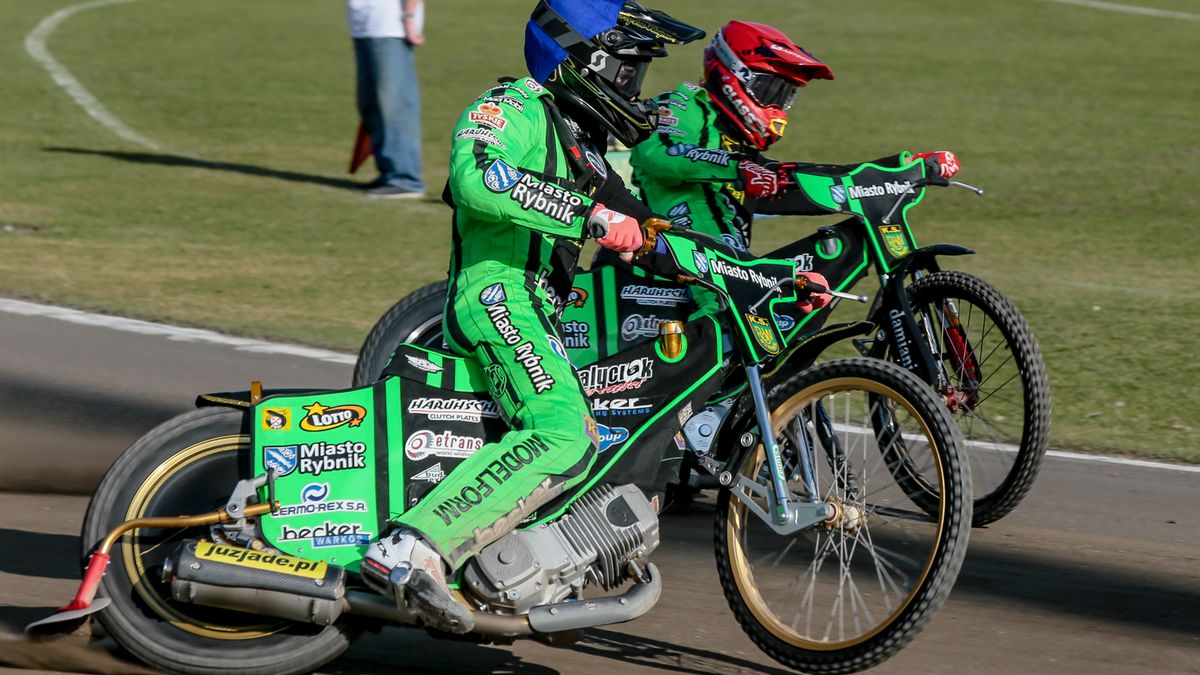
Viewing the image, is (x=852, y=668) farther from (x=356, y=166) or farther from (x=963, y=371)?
(x=356, y=166)

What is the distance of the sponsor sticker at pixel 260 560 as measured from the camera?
A: 15.4 ft

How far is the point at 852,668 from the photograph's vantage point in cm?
472

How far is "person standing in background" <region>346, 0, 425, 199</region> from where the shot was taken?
45.6 feet

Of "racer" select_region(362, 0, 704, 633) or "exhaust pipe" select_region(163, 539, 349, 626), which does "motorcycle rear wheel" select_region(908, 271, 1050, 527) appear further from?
"exhaust pipe" select_region(163, 539, 349, 626)

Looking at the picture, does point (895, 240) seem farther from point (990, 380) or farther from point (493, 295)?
point (493, 295)

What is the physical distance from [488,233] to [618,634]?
4.64 feet

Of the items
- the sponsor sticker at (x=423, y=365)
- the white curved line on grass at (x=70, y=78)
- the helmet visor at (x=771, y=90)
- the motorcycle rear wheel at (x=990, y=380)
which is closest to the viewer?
the sponsor sticker at (x=423, y=365)

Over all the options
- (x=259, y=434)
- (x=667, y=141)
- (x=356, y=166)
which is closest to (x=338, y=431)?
(x=259, y=434)

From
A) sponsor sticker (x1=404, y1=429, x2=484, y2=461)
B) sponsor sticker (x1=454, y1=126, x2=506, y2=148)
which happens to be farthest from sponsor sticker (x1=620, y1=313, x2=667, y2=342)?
sponsor sticker (x1=454, y1=126, x2=506, y2=148)

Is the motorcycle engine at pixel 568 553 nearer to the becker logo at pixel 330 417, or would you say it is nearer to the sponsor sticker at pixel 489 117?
the becker logo at pixel 330 417

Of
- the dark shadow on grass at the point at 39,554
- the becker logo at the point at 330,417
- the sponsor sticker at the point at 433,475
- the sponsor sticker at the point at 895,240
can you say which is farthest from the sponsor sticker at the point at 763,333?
the dark shadow on grass at the point at 39,554

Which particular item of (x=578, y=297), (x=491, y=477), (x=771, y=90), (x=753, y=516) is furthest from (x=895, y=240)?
(x=491, y=477)

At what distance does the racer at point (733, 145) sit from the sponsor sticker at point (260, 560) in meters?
2.56

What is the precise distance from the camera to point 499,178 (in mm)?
4762
